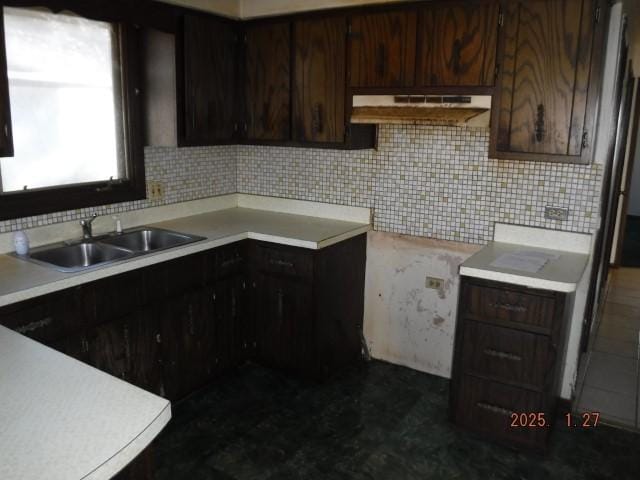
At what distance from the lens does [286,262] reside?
3.09 metres

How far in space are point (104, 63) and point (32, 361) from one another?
200 centimetres

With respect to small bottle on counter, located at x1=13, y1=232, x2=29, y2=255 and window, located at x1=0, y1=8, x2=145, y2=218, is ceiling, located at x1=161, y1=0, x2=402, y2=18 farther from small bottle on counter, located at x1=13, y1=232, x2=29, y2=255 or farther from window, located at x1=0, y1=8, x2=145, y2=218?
small bottle on counter, located at x1=13, y1=232, x2=29, y2=255

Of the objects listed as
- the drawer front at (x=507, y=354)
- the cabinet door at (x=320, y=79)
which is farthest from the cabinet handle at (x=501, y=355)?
the cabinet door at (x=320, y=79)

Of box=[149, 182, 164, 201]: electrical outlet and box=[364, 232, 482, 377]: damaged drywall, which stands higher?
box=[149, 182, 164, 201]: electrical outlet

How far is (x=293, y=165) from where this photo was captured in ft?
12.0

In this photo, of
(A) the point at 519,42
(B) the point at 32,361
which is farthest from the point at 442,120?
(B) the point at 32,361

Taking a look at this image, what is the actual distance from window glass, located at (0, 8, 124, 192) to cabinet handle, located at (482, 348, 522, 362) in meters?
2.21

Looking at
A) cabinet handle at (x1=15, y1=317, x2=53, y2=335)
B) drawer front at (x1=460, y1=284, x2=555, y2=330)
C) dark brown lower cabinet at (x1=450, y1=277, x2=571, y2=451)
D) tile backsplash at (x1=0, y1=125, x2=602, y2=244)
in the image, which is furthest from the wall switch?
cabinet handle at (x1=15, y1=317, x2=53, y2=335)

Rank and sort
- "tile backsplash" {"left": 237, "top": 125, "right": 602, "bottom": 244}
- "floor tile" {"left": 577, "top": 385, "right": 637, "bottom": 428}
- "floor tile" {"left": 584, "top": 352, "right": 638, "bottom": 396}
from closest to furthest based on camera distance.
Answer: "tile backsplash" {"left": 237, "top": 125, "right": 602, "bottom": 244}, "floor tile" {"left": 577, "top": 385, "right": 637, "bottom": 428}, "floor tile" {"left": 584, "top": 352, "right": 638, "bottom": 396}

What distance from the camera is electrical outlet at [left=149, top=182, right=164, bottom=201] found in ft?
10.8

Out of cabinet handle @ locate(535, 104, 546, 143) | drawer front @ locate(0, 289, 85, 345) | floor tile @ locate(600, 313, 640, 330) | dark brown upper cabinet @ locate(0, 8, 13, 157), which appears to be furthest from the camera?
floor tile @ locate(600, 313, 640, 330)

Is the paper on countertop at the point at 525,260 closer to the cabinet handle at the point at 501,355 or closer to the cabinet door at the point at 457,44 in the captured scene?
the cabinet handle at the point at 501,355

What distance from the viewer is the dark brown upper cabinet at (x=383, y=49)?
2865 millimetres

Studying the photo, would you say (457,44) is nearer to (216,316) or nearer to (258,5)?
(258,5)
